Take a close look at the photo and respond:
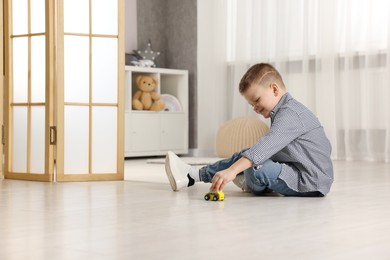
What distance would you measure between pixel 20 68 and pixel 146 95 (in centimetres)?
247

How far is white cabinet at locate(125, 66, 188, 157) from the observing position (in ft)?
18.7

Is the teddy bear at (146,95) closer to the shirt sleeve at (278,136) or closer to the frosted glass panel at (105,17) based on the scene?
the frosted glass panel at (105,17)

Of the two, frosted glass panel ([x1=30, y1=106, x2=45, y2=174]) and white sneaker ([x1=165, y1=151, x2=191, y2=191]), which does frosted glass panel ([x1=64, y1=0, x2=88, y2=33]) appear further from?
white sneaker ([x1=165, y1=151, x2=191, y2=191])

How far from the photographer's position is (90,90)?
3303 millimetres

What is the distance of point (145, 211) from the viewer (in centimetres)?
212

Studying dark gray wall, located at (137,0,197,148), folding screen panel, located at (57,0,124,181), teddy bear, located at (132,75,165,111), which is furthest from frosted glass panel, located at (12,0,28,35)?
dark gray wall, located at (137,0,197,148)

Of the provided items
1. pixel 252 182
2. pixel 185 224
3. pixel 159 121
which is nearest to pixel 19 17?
pixel 252 182

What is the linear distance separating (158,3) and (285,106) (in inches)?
169

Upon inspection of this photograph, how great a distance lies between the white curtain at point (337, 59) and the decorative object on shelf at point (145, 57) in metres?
0.91

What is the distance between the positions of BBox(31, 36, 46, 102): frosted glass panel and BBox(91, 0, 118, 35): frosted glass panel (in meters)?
0.28

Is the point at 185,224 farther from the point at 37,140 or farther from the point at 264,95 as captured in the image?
the point at 37,140

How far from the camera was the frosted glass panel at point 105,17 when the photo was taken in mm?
3330

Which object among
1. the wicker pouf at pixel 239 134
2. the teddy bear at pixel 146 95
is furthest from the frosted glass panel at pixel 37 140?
the teddy bear at pixel 146 95

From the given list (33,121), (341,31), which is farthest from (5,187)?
(341,31)
